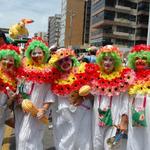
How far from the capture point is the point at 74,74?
561cm

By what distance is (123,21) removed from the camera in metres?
75.5

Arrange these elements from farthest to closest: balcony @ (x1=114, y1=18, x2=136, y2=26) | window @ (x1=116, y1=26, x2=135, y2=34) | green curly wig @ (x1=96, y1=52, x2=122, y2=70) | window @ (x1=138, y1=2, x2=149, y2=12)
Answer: window @ (x1=138, y1=2, x2=149, y2=12) < window @ (x1=116, y1=26, x2=135, y2=34) < balcony @ (x1=114, y1=18, x2=136, y2=26) < green curly wig @ (x1=96, y1=52, x2=122, y2=70)

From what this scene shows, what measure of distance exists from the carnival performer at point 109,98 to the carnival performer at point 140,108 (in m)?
0.10

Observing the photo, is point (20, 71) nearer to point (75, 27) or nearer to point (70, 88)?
point (70, 88)

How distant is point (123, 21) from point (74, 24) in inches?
2019

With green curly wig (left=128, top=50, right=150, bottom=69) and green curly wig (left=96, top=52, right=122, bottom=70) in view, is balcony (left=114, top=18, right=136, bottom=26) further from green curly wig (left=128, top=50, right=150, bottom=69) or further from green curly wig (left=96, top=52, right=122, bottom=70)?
green curly wig (left=96, top=52, right=122, bottom=70)

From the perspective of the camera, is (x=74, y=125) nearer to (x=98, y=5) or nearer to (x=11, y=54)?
(x=11, y=54)

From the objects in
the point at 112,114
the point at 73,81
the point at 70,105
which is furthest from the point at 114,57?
the point at 70,105

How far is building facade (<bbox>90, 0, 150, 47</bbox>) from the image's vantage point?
74.4 metres

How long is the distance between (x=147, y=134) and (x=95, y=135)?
2.24 feet

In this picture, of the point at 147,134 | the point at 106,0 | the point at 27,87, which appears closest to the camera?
the point at 147,134

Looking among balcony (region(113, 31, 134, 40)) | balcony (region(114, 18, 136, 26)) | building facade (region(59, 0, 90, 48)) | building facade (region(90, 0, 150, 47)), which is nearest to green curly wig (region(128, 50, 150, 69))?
building facade (region(90, 0, 150, 47))

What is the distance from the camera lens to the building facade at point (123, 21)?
7438 centimetres

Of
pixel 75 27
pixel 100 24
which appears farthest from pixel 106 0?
pixel 75 27
